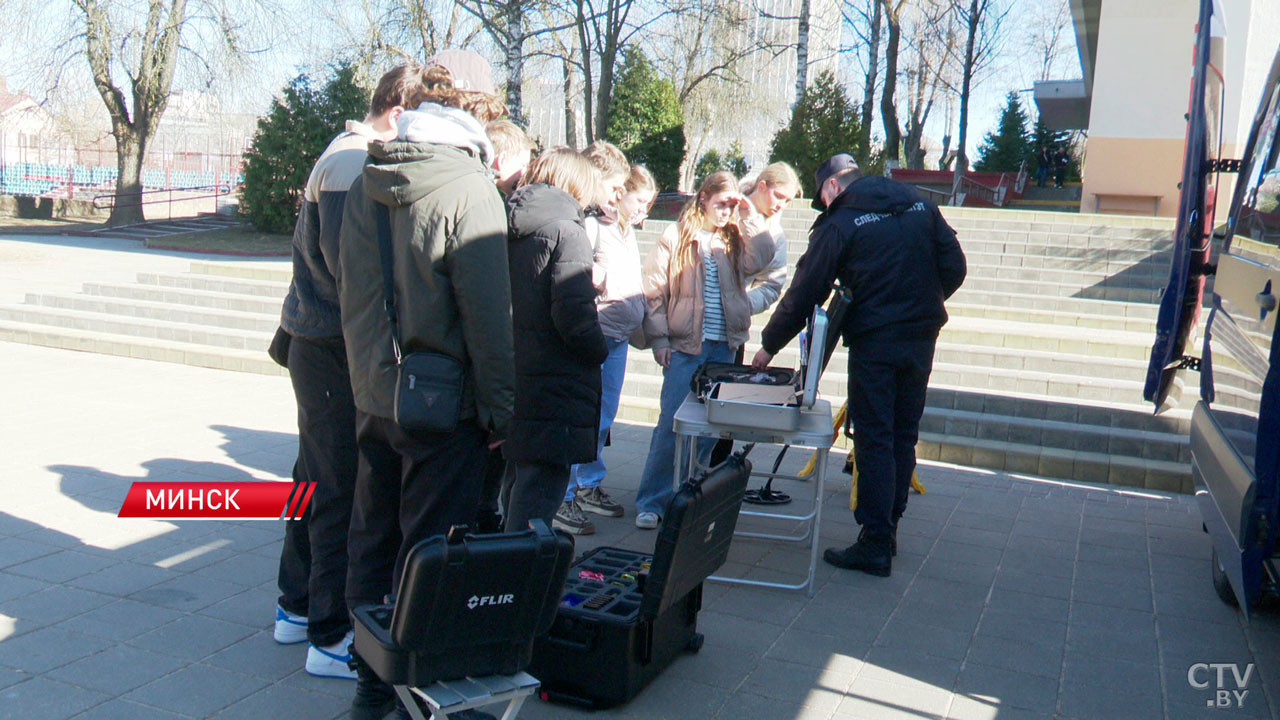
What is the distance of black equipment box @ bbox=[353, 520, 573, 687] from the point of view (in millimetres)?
2461

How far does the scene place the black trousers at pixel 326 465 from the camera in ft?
10.5

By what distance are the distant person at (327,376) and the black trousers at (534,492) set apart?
69cm

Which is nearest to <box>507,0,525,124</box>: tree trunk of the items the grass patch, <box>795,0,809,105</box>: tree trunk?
the grass patch

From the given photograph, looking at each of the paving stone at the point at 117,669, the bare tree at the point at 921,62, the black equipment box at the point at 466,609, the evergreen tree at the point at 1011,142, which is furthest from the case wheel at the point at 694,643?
the bare tree at the point at 921,62

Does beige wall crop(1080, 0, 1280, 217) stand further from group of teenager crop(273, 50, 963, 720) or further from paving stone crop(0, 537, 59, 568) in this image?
paving stone crop(0, 537, 59, 568)

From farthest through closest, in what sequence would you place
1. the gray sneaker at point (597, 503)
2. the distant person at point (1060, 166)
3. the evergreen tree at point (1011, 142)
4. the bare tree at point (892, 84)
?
the evergreen tree at point (1011, 142) < the distant person at point (1060, 166) < the bare tree at point (892, 84) < the gray sneaker at point (597, 503)

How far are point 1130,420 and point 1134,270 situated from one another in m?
5.45

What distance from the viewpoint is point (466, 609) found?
8.32 feet

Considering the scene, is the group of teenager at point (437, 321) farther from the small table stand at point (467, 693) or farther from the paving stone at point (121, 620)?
the paving stone at point (121, 620)

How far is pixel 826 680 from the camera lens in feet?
11.4

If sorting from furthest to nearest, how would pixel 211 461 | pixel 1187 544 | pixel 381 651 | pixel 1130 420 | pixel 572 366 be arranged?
pixel 1130 420
pixel 211 461
pixel 1187 544
pixel 572 366
pixel 381 651

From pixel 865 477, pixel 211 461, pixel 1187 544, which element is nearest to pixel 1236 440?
pixel 865 477

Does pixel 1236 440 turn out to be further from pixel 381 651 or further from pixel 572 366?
pixel 381 651

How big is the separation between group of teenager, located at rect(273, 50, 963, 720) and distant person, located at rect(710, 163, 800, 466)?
0.47 metres
